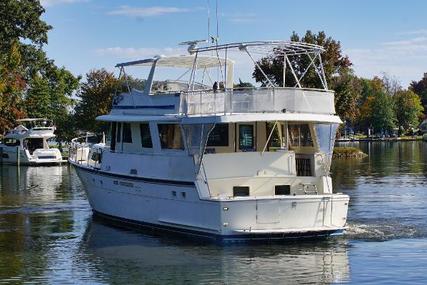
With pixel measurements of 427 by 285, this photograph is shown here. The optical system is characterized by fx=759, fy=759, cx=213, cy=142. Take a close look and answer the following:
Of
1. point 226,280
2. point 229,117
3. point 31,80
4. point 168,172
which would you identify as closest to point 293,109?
point 229,117

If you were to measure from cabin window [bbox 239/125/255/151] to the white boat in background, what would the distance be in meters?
0.03

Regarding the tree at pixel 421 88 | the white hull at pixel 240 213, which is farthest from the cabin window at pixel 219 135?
the tree at pixel 421 88

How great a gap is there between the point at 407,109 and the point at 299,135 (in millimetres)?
120478

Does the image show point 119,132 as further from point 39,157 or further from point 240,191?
point 39,157

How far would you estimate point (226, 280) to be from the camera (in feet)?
56.9

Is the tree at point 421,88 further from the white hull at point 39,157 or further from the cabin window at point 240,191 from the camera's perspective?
the cabin window at point 240,191

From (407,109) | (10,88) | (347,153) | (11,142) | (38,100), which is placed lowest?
(347,153)

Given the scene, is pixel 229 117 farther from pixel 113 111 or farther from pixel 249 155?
pixel 113 111

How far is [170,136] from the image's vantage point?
23.4 metres

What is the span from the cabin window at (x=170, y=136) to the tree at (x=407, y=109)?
399 feet

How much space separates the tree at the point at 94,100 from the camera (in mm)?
73625

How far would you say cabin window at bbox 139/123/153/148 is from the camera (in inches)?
957

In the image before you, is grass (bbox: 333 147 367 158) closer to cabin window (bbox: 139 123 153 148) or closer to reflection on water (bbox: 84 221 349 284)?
cabin window (bbox: 139 123 153 148)

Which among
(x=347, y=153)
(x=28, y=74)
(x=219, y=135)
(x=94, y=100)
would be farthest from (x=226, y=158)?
(x=28, y=74)
